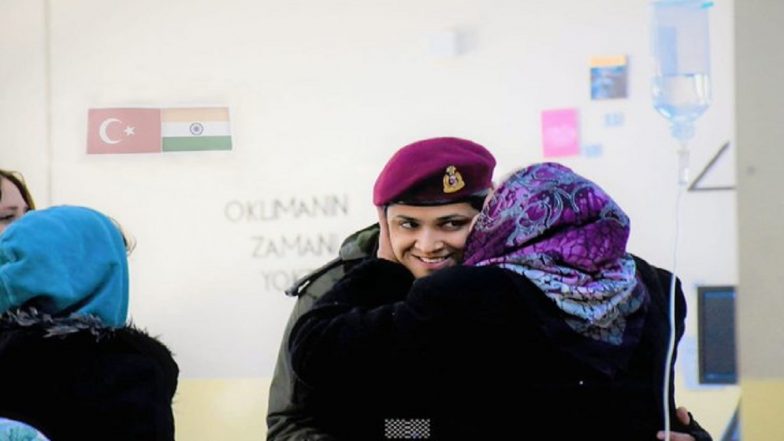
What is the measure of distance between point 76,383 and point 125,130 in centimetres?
160

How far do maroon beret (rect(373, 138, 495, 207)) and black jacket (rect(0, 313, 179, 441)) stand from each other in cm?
51

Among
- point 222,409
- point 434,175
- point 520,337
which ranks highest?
point 434,175

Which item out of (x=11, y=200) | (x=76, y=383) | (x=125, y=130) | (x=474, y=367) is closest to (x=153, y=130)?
(x=125, y=130)

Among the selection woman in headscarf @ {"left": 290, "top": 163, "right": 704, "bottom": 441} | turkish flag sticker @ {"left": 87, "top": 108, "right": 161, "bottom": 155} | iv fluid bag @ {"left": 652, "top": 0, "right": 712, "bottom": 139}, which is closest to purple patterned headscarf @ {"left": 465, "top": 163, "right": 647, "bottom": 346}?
woman in headscarf @ {"left": 290, "top": 163, "right": 704, "bottom": 441}

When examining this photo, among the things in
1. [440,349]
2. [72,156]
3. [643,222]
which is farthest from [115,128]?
[440,349]

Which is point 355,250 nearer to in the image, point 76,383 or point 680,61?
point 76,383

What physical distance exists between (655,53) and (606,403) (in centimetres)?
146

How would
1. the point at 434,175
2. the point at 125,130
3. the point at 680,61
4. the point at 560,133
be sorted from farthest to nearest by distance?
1. the point at 125,130
2. the point at 560,133
3. the point at 680,61
4. the point at 434,175

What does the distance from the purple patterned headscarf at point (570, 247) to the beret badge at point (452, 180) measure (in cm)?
37

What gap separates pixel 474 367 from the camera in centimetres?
151

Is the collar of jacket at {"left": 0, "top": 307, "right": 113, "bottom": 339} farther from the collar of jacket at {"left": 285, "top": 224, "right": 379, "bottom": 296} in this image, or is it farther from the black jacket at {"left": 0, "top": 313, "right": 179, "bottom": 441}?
the collar of jacket at {"left": 285, "top": 224, "right": 379, "bottom": 296}

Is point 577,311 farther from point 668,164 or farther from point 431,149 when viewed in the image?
point 668,164

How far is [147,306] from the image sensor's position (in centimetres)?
320

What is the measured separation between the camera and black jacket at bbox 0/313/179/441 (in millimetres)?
1669
